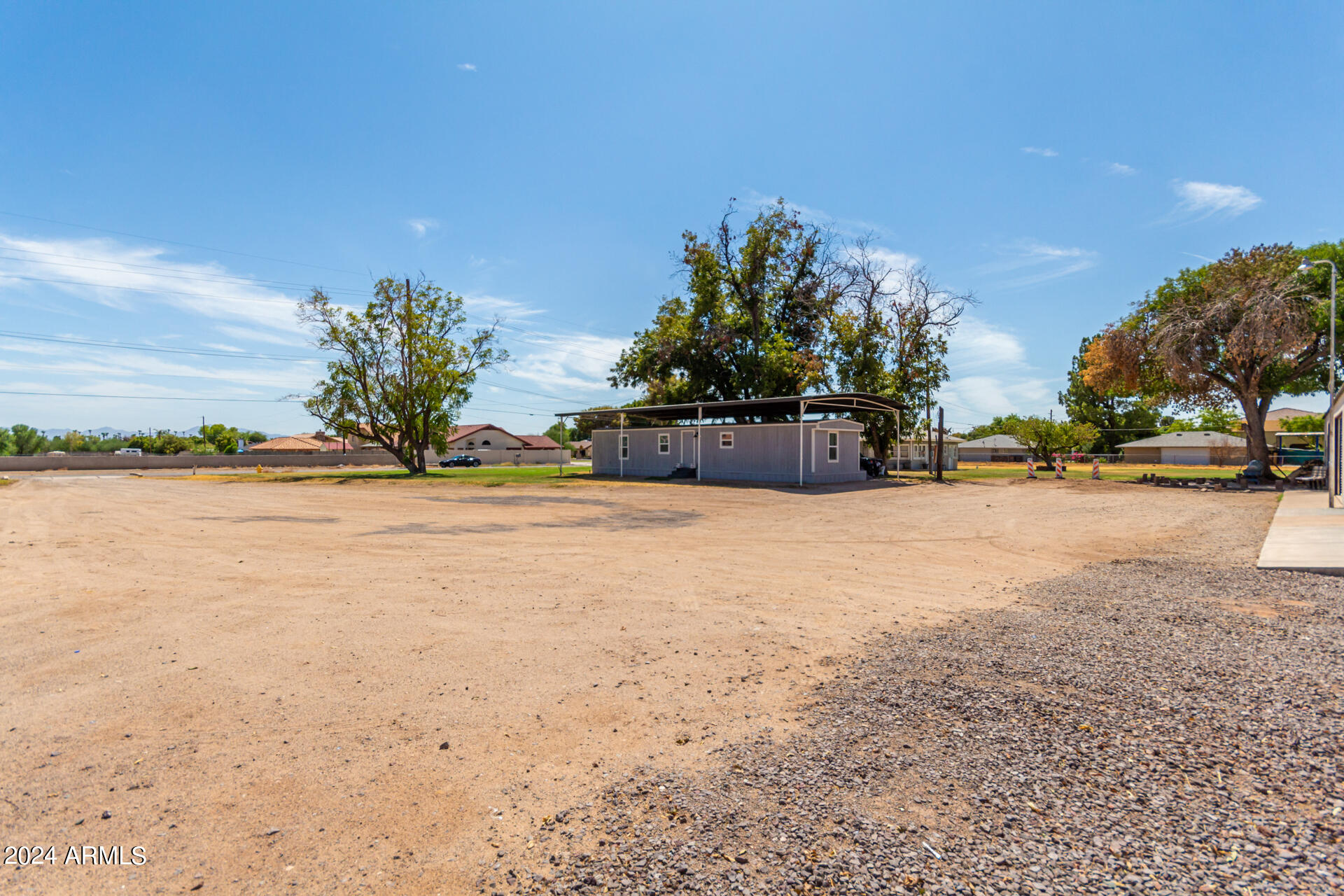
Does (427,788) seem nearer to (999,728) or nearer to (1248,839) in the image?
(999,728)

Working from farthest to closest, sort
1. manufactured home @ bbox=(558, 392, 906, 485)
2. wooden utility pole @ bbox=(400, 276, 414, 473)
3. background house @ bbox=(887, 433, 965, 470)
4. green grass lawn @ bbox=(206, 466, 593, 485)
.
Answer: background house @ bbox=(887, 433, 965, 470) → wooden utility pole @ bbox=(400, 276, 414, 473) → green grass lawn @ bbox=(206, 466, 593, 485) → manufactured home @ bbox=(558, 392, 906, 485)

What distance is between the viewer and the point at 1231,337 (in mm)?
24234

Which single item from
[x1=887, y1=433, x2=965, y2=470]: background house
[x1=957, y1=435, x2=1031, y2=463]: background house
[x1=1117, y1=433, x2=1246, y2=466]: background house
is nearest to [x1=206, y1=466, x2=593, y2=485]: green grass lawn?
[x1=887, y1=433, x2=965, y2=470]: background house

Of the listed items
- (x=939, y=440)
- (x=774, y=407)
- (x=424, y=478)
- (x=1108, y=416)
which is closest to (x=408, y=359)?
(x=424, y=478)

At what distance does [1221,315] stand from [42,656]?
32923 mm

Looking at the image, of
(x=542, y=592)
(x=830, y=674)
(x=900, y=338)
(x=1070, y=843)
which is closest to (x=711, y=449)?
(x=900, y=338)

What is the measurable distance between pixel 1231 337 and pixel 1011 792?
2916 cm

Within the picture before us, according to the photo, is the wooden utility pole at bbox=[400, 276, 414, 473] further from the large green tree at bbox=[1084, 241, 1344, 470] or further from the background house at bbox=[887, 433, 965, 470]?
the large green tree at bbox=[1084, 241, 1344, 470]

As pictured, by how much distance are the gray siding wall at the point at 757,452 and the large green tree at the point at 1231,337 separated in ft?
40.0

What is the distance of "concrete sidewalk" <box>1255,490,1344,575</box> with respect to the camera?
7891mm

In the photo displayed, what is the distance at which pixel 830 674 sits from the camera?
14.8 ft

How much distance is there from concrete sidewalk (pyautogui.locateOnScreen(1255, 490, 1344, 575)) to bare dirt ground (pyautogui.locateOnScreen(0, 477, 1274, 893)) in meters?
0.49

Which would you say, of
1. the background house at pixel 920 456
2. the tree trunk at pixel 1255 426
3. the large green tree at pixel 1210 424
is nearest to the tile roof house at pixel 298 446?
the background house at pixel 920 456

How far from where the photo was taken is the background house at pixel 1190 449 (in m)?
52.7
